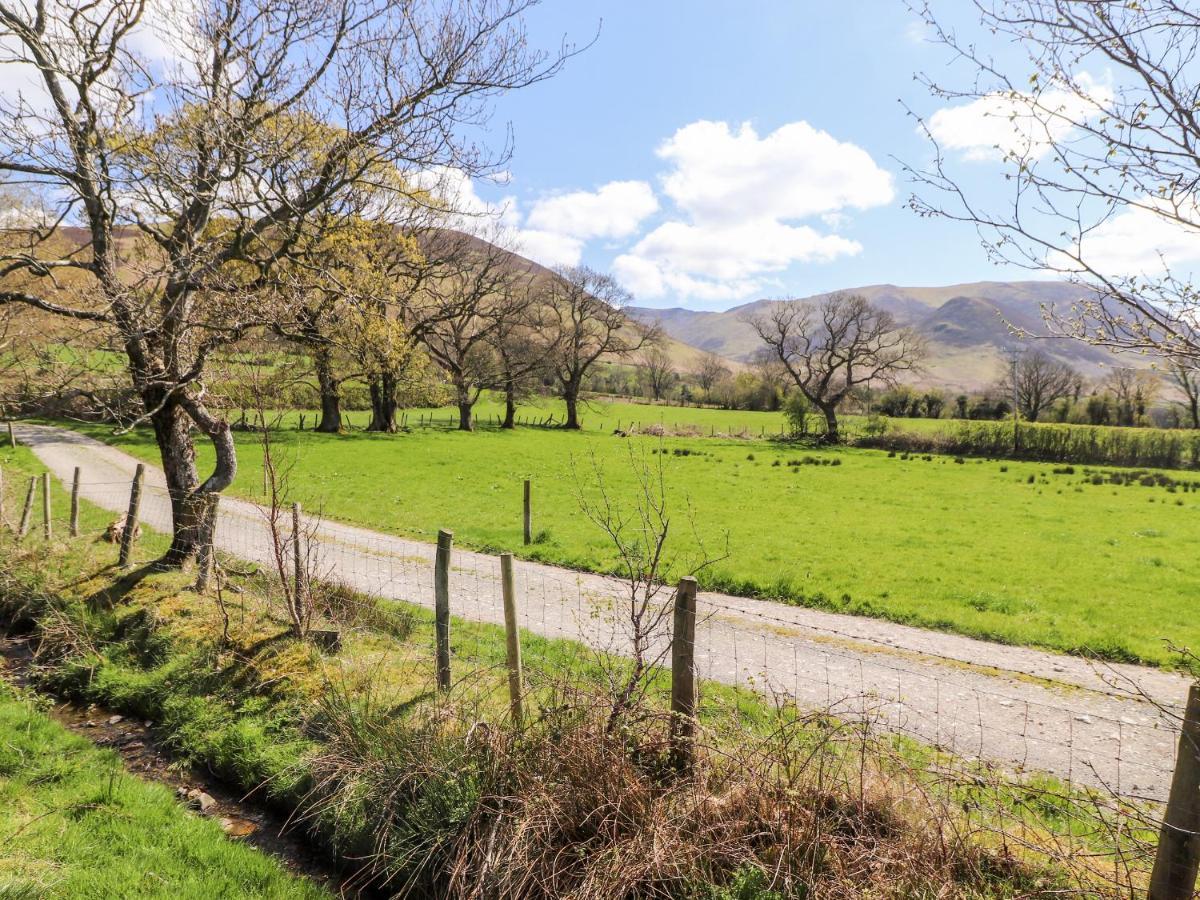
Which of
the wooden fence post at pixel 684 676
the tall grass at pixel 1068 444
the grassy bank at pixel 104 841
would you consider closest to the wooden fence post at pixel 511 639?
the wooden fence post at pixel 684 676

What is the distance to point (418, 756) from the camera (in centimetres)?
494

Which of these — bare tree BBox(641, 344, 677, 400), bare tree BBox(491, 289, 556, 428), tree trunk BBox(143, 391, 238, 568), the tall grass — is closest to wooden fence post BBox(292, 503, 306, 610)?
tree trunk BBox(143, 391, 238, 568)

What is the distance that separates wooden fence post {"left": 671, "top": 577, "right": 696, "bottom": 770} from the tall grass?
45659 millimetres

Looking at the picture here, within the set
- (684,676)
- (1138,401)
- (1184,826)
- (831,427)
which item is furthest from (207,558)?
(1138,401)

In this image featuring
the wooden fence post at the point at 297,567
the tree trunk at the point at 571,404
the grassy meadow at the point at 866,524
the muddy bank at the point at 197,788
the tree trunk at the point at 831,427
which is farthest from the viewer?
the tree trunk at the point at 571,404

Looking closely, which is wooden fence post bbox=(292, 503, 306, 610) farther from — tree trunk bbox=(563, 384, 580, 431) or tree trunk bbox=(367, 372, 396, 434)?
tree trunk bbox=(563, 384, 580, 431)

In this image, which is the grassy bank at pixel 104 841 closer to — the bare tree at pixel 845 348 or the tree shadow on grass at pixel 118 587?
the tree shadow on grass at pixel 118 587

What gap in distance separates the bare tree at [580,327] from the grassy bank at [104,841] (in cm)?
5113

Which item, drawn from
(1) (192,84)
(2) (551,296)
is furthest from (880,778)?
(2) (551,296)

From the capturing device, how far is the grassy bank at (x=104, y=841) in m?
4.50

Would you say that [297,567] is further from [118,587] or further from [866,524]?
[866,524]

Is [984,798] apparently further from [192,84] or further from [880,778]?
[192,84]

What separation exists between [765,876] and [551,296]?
56.9 m

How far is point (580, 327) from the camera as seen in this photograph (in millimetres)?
58312
